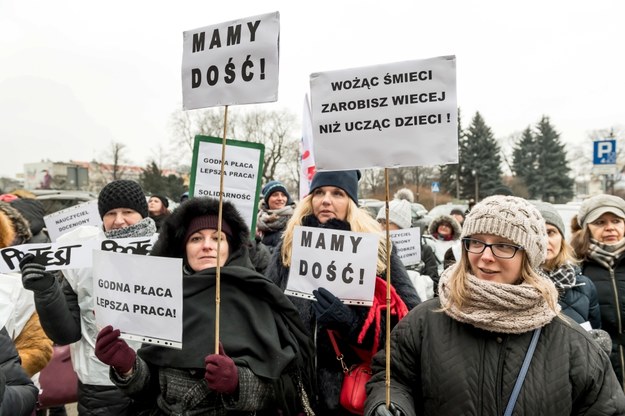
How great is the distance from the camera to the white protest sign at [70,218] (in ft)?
14.4

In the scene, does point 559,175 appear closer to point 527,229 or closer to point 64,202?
point 64,202

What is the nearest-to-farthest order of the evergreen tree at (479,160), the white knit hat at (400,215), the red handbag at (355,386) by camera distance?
→ the red handbag at (355,386) → the white knit hat at (400,215) → the evergreen tree at (479,160)

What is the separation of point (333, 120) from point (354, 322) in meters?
1.02

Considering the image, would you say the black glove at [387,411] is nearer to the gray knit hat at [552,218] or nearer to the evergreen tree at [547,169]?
the gray knit hat at [552,218]

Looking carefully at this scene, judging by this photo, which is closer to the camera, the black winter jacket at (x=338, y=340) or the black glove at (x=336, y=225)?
the black winter jacket at (x=338, y=340)

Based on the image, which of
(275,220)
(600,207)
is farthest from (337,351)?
(275,220)

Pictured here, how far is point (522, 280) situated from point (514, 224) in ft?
0.85

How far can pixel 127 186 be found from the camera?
146 inches

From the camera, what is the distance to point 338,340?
9.22 ft

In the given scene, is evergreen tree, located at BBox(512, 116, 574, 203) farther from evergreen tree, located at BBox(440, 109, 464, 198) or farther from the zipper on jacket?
the zipper on jacket

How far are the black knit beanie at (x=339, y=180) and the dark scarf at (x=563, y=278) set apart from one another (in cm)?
138

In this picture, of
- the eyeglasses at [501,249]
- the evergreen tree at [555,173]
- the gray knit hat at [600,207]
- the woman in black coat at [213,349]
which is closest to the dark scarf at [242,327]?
the woman in black coat at [213,349]

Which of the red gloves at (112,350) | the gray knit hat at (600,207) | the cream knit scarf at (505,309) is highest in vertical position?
the gray knit hat at (600,207)

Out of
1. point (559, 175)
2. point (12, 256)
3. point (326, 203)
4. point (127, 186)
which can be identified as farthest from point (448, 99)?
point (559, 175)
